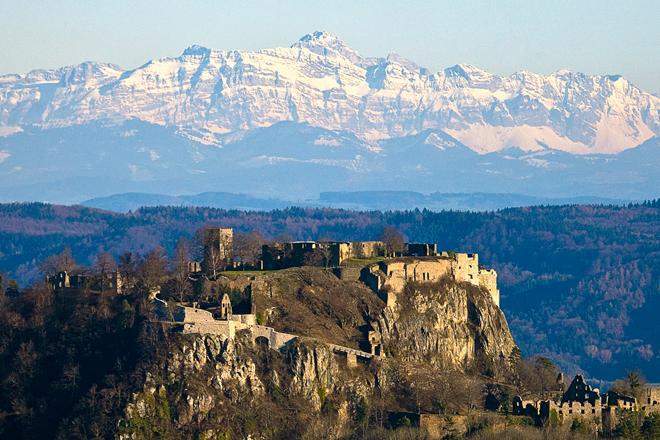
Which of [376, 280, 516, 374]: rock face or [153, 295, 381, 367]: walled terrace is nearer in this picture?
[153, 295, 381, 367]: walled terrace

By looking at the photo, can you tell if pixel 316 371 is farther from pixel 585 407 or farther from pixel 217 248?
pixel 217 248

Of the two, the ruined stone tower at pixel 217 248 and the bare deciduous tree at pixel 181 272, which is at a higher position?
the ruined stone tower at pixel 217 248

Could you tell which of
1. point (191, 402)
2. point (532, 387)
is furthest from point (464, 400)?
point (191, 402)

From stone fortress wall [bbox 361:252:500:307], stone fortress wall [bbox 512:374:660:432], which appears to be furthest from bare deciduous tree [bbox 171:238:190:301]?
stone fortress wall [bbox 512:374:660:432]

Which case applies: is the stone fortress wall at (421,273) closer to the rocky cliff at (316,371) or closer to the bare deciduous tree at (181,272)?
the rocky cliff at (316,371)

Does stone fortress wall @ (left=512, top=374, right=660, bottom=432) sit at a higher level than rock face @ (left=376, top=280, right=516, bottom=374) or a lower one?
lower

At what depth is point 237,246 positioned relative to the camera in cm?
16100

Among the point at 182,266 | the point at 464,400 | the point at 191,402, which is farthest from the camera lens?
the point at 182,266

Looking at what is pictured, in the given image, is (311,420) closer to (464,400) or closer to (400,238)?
(464,400)

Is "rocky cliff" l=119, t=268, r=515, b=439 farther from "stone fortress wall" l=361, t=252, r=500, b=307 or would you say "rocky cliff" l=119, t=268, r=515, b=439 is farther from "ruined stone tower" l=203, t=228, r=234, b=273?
"ruined stone tower" l=203, t=228, r=234, b=273

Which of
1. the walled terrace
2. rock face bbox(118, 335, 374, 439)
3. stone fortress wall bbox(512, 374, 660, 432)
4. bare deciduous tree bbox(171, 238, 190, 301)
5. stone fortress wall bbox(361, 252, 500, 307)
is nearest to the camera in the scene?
rock face bbox(118, 335, 374, 439)

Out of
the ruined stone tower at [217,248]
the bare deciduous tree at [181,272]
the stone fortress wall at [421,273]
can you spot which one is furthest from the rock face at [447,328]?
the ruined stone tower at [217,248]

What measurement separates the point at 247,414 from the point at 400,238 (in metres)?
39.9

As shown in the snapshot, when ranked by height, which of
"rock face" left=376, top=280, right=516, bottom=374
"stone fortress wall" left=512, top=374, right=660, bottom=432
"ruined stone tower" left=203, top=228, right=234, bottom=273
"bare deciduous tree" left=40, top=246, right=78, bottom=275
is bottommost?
"stone fortress wall" left=512, top=374, right=660, bottom=432
